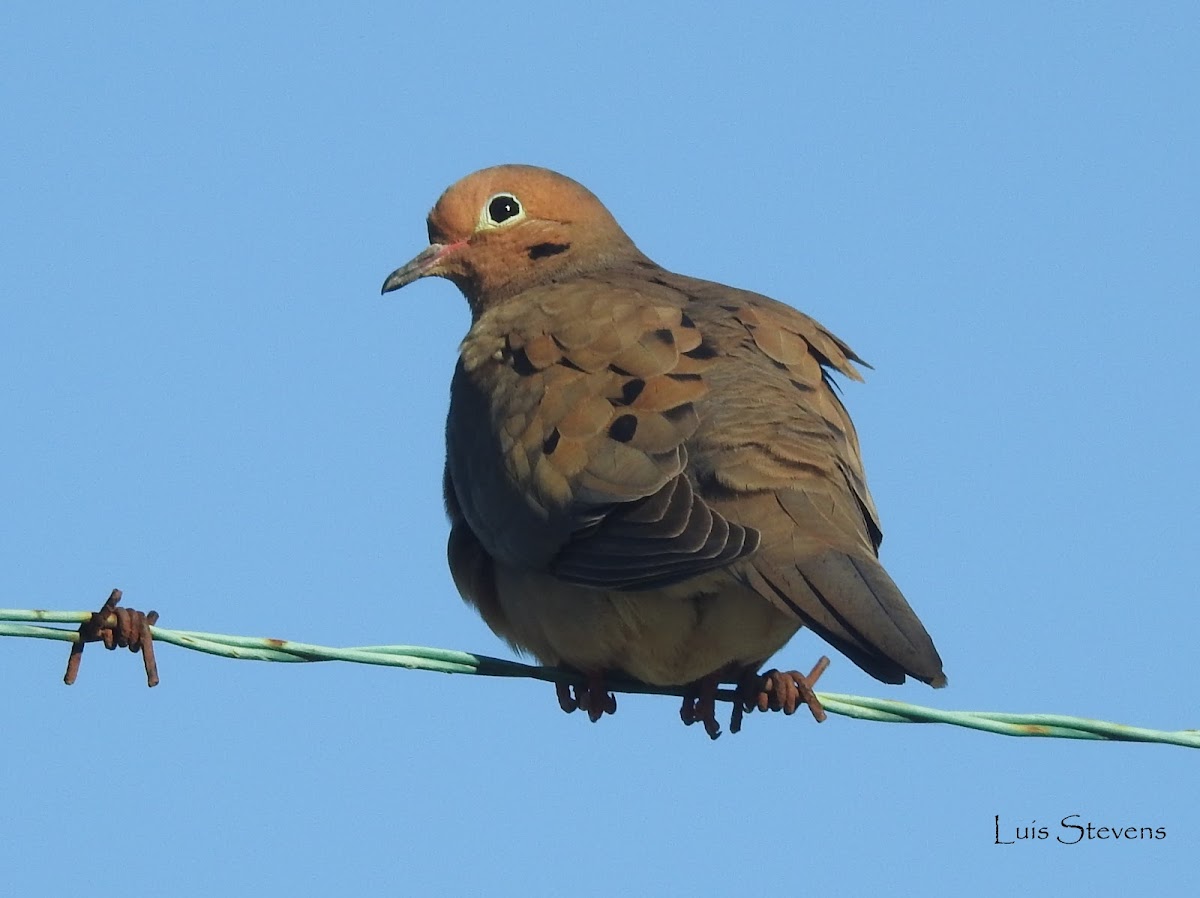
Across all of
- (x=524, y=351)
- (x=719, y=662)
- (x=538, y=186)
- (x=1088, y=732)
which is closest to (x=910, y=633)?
Answer: (x=1088, y=732)

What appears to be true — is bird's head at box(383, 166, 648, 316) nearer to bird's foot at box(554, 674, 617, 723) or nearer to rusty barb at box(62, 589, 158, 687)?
bird's foot at box(554, 674, 617, 723)

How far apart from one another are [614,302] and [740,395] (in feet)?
2.16

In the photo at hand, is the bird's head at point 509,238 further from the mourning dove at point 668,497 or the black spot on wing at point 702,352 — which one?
the black spot on wing at point 702,352

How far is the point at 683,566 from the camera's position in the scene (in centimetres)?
409

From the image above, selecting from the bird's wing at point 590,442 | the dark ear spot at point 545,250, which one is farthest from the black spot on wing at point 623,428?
the dark ear spot at point 545,250

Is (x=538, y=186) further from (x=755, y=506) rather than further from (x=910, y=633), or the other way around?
(x=910, y=633)

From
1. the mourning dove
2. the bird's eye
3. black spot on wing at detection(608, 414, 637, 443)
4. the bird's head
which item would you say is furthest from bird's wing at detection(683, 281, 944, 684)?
the bird's eye

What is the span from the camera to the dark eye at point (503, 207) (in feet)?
20.4

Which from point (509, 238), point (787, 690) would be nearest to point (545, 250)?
point (509, 238)

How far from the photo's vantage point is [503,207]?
20.5ft

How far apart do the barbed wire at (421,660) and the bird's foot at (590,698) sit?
0.93 m

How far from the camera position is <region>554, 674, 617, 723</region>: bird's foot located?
475 cm

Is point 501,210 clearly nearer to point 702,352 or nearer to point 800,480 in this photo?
point 702,352

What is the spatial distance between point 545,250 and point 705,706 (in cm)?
205
